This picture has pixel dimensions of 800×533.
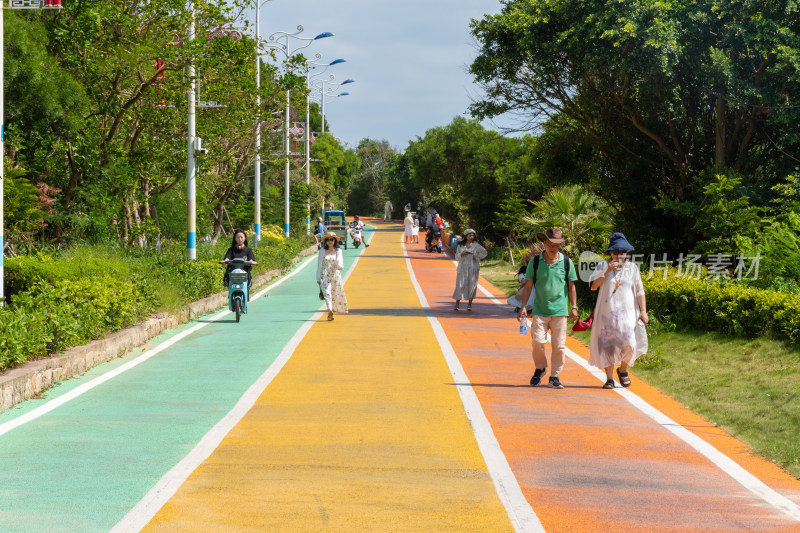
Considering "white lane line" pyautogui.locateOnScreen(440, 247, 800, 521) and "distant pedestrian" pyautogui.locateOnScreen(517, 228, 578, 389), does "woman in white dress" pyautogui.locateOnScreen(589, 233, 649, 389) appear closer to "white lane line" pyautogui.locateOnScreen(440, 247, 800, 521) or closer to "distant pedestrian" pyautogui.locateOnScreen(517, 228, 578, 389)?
"distant pedestrian" pyautogui.locateOnScreen(517, 228, 578, 389)

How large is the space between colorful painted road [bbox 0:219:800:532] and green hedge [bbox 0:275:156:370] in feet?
1.82

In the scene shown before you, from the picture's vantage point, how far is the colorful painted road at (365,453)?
6102 millimetres

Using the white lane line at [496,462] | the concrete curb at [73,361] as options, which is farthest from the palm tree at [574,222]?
the white lane line at [496,462]

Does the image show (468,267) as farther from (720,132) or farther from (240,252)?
(720,132)

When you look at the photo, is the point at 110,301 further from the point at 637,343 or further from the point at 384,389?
the point at 637,343

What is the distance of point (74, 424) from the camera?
8867 millimetres

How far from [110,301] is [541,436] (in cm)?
799

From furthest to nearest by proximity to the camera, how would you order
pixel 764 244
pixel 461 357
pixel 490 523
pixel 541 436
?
pixel 764 244 → pixel 461 357 → pixel 541 436 → pixel 490 523

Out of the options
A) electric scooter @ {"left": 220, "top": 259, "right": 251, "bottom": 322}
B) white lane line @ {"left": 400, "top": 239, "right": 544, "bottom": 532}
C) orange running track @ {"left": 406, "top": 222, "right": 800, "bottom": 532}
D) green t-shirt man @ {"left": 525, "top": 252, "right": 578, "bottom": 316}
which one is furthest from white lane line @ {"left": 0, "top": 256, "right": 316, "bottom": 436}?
green t-shirt man @ {"left": 525, "top": 252, "right": 578, "bottom": 316}

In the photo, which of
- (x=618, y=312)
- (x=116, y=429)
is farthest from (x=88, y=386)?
(x=618, y=312)

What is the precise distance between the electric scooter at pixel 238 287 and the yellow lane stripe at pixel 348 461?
16.7ft

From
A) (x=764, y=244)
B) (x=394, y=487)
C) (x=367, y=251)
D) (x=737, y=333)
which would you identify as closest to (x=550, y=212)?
(x=764, y=244)

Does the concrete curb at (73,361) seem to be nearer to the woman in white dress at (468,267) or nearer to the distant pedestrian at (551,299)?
the distant pedestrian at (551,299)

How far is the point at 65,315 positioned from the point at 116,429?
421 centimetres
